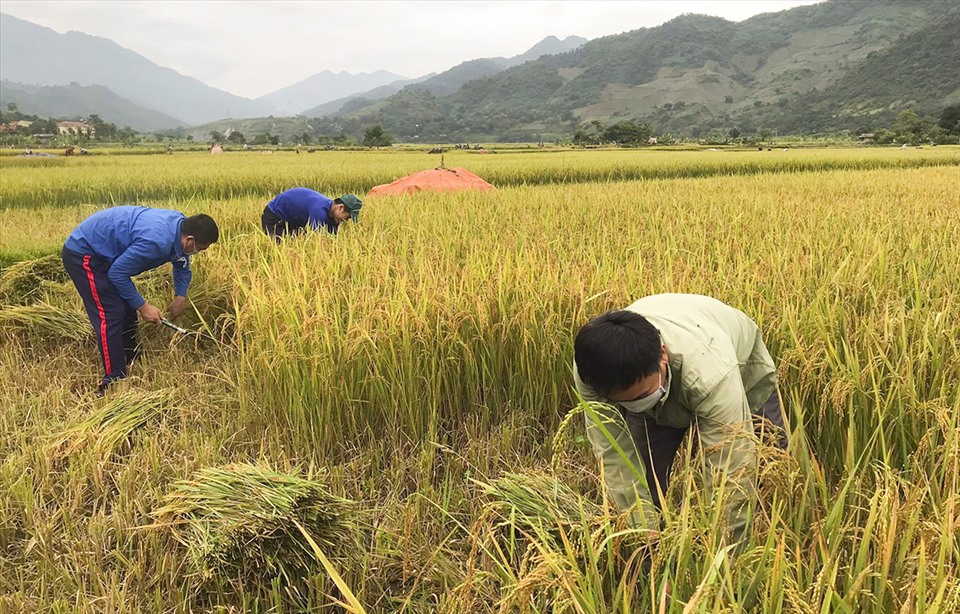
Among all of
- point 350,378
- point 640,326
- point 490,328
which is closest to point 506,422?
point 490,328

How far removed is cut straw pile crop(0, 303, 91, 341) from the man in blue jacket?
1.66m

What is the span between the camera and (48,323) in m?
3.89

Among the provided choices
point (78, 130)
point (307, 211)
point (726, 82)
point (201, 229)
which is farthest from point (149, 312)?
point (726, 82)

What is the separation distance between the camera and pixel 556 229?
4.96 meters

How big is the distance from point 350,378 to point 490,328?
693 millimetres

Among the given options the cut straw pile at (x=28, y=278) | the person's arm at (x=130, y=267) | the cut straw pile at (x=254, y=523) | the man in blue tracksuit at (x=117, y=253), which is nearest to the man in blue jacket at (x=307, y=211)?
the man in blue tracksuit at (x=117, y=253)

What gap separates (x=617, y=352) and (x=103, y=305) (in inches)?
140

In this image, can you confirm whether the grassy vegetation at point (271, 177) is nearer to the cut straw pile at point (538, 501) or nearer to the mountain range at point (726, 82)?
the cut straw pile at point (538, 501)

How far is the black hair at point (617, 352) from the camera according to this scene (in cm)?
133

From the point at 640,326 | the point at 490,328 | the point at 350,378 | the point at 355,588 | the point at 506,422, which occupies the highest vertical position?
the point at 640,326

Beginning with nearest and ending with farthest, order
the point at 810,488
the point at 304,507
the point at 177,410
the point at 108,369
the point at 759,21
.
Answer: the point at 810,488
the point at 304,507
the point at 177,410
the point at 108,369
the point at 759,21

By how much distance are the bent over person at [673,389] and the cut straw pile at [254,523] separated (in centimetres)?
91

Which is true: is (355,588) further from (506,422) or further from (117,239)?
(117,239)

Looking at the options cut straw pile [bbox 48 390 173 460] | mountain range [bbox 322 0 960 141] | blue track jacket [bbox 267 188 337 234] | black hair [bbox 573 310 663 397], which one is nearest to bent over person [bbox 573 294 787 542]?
black hair [bbox 573 310 663 397]
